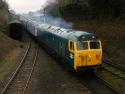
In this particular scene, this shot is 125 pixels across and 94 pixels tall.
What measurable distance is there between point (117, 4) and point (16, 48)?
13.8 metres

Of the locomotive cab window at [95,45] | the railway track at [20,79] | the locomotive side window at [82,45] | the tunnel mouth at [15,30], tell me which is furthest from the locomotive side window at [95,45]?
the tunnel mouth at [15,30]

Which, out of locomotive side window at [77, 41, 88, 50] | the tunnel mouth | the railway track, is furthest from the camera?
the tunnel mouth

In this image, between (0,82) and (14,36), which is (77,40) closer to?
(0,82)

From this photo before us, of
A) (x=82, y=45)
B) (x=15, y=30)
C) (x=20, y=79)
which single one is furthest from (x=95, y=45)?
(x=15, y=30)

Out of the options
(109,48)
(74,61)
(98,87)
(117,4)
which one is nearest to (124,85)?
(98,87)

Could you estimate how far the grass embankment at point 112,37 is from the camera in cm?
2697

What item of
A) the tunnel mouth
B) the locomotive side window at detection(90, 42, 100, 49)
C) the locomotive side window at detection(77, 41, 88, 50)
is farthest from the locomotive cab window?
the tunnel mouth

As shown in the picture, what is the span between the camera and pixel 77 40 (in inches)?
799

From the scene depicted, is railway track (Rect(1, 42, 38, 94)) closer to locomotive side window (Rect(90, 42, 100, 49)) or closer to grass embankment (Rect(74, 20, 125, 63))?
locomotive side window (Rect(90, 42, 100, 49))

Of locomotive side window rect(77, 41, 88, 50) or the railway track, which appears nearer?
the railway track

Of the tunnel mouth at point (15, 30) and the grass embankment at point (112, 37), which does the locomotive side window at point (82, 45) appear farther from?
the tunnel mouth at point (15, 30)

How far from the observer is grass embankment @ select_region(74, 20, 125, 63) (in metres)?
27.0

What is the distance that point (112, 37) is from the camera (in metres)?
29.9

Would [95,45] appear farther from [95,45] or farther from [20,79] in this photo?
[20,79]
